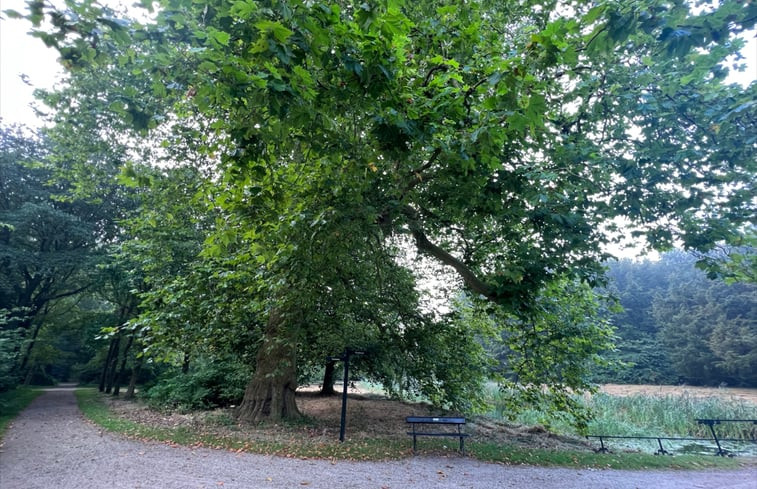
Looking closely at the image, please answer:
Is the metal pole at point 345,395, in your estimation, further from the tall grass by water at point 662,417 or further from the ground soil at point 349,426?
the tall grass by water at point 662,417

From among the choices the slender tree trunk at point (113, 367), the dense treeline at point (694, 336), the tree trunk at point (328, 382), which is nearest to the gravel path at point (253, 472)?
the tree trunk at point (328, 382)

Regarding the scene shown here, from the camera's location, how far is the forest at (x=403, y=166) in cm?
287

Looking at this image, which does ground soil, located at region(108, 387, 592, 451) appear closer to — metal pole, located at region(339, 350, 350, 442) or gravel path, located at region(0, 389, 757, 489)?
metal pole, located at region(339, 350, 350, 442)

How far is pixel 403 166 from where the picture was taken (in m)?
5.63

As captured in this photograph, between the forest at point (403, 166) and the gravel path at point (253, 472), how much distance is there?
198 centimetres

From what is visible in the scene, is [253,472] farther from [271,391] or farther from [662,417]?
[662,417]

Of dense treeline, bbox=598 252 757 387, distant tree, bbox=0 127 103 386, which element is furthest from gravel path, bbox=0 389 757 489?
dense treeline, bbox=598 252 757 387

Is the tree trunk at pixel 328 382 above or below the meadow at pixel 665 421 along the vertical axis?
above

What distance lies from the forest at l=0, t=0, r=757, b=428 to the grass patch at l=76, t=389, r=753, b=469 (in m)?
1.14

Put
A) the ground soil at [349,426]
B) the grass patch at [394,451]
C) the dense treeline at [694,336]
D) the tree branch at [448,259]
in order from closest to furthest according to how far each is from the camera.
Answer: the tree branch at [448,259] → the grass patch at [394,451] → the ground soil at [349,426] → the dense treeline at [694,336]

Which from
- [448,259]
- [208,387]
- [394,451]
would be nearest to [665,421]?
[394,451]

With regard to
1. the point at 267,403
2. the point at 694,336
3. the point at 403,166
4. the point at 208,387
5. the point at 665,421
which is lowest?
the point at 665,421

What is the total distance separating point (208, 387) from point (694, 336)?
138 feet

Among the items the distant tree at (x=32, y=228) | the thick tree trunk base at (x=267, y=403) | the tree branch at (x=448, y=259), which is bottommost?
the thick tree trunk base at (x=267, y=403)
